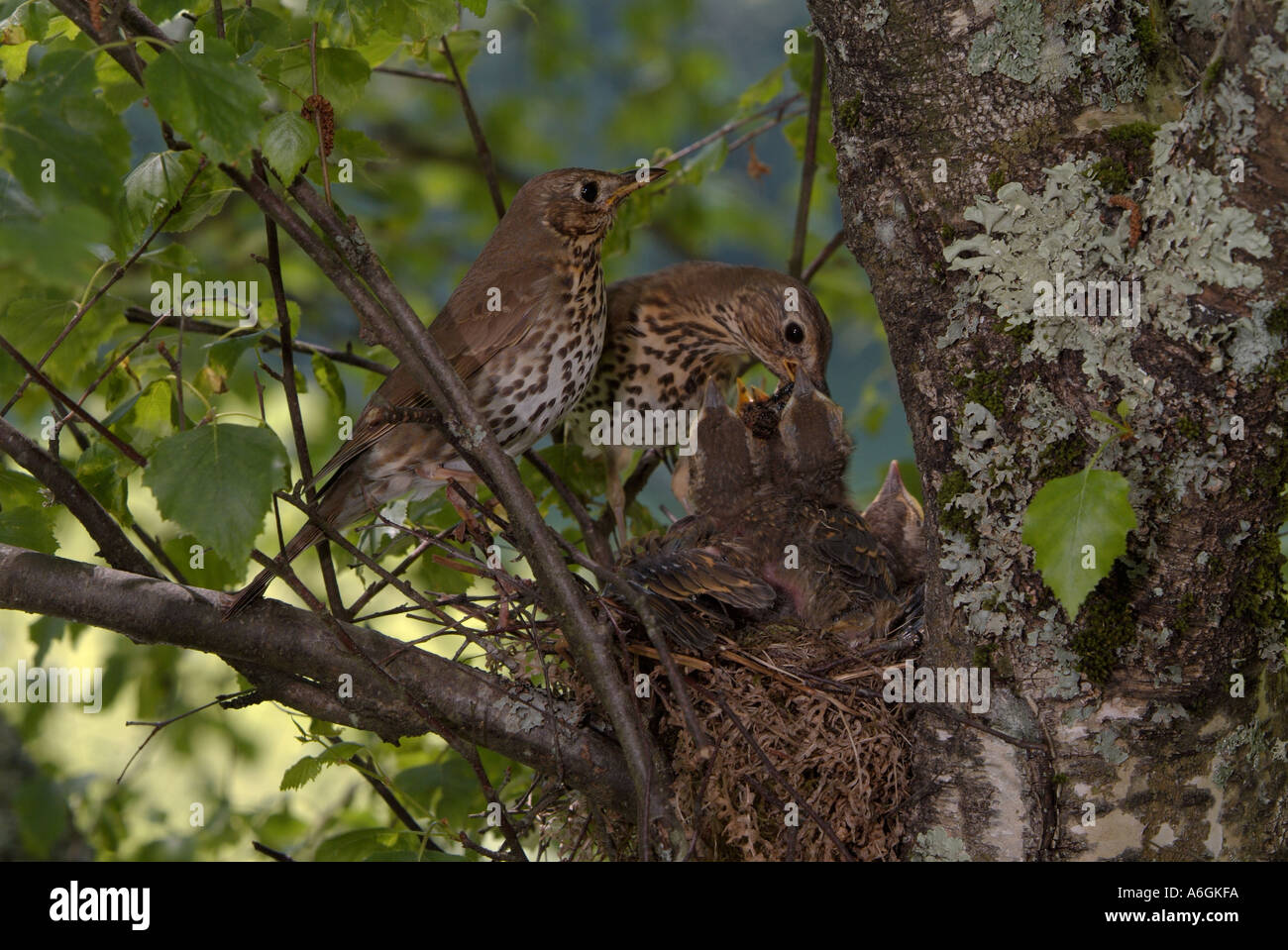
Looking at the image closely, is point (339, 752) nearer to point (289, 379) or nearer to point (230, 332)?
point (289, 379)

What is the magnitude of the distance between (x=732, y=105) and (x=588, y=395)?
1.09 m

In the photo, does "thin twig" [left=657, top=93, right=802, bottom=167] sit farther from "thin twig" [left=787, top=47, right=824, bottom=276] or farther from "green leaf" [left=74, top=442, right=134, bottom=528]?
"green leaf" [left=74, top=442, right=134, bottom=528]

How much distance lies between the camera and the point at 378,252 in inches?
207

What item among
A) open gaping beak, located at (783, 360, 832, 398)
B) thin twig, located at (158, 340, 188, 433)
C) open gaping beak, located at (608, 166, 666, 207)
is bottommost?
thin twig, located at (158, 340, 188, 433)

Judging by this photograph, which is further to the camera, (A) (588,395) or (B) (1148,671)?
(A) (588,395)

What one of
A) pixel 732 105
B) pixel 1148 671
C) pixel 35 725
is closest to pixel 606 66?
pixel 732 105

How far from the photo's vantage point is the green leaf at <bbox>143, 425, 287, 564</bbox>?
179cm

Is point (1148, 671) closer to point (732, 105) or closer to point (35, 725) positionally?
point (732, 105)

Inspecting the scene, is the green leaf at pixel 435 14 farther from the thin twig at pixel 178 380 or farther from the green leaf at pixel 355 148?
the thin twig at pixel 178 380

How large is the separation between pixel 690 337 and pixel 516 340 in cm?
74

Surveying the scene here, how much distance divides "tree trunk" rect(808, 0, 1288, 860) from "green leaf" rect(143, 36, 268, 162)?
101cm

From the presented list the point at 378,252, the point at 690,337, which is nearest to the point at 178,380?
the point at 690,337

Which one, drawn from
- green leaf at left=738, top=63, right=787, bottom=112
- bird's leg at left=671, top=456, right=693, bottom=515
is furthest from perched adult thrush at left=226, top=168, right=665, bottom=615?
bird's leg at left=671, top=456, right=693, bottom=515
